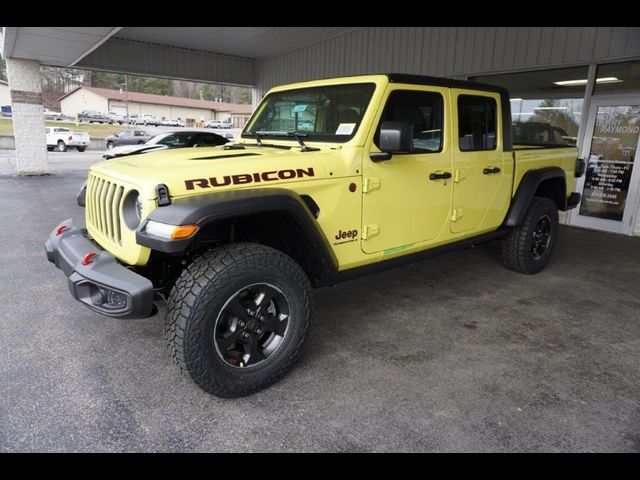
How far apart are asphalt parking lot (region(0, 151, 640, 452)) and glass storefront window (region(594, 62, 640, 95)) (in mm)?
4023

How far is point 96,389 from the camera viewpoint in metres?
2.61

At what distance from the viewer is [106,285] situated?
226cm

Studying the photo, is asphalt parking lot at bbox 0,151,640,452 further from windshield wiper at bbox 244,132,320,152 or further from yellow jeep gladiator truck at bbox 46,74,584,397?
windshield wiper at bbox 244,132,320,152

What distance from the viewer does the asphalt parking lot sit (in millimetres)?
2238

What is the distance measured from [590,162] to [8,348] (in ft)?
27.1

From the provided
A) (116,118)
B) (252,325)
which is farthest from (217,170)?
(116,118)

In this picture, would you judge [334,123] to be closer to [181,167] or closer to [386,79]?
[386,79]

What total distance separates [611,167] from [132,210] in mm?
7535

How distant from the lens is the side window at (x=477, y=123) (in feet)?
12.1

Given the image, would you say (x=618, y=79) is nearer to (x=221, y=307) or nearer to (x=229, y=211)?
(x=229, y=211)

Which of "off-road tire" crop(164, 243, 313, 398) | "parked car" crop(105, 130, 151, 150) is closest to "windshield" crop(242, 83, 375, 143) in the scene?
"off-road tire" crop(164, 243, 313, 398)

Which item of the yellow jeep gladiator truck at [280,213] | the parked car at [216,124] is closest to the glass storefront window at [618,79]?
the yellow jeep gladiator truck at [280,213]

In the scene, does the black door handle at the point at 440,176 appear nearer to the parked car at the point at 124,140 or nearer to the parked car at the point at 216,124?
the parked car at the point at 124,140
